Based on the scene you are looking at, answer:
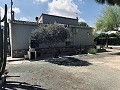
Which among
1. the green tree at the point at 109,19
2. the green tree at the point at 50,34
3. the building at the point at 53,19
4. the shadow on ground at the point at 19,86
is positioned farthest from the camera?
the green tree at the point at 109,19

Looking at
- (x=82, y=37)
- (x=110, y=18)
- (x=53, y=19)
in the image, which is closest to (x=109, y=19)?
(x=110, y=18)

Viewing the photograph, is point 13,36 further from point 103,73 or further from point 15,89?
point 15,89

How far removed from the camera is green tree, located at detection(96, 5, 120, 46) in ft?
118

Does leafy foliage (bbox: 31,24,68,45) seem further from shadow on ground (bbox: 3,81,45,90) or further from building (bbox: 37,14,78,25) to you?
shadow on ground (bbox: 3,81,45,90)

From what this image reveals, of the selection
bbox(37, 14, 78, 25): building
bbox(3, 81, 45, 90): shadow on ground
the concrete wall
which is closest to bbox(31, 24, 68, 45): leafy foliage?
bbox(37, 14, 78, 25): building

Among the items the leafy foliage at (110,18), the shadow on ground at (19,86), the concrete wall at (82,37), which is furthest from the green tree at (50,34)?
the leafy foliage at (110,18)

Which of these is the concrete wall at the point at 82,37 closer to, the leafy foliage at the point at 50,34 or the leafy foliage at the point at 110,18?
the leafy foliage at the point at 110,18

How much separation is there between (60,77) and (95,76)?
207cm

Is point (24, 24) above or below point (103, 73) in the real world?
above

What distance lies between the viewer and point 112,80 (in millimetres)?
11664

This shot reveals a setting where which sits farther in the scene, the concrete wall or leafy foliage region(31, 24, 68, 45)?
the concrete wall

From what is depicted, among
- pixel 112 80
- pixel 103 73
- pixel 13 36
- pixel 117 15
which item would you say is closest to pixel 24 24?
pixel 13 36

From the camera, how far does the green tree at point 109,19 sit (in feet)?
118

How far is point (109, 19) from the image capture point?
36062mm
